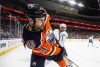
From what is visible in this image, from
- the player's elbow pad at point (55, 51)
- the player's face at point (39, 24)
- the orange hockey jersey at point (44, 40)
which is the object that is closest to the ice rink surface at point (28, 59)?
the player's elbow pad at point (55, 51)

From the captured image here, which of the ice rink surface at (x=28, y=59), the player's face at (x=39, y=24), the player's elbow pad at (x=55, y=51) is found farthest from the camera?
the ice rink surface at (x=28, y=59)

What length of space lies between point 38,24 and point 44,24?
10 cm

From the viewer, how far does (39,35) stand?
87.8 inches

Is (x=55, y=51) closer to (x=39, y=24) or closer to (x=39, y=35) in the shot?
(x=39, y=35)

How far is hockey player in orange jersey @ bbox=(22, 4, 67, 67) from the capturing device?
2145mm

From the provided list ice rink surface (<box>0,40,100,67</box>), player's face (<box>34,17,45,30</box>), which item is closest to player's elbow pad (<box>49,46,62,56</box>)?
player's face (<box>34,17,45,30</box>)

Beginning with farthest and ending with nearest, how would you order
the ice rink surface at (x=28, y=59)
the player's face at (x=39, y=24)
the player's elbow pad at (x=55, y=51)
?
the ice rink surface at (x=28, y=59) < the player's elbow pad at (x=55, y=51) < the player's face at (x=39, y=24)

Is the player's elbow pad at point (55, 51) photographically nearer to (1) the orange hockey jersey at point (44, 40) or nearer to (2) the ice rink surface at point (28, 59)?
(1) the orange hockey jersey at point (44, 40)

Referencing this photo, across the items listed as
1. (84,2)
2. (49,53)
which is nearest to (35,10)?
(49,53)

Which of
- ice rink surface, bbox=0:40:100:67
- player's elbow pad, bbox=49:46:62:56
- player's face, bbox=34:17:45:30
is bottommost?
ice rink surface, bbox=0:40:100:67

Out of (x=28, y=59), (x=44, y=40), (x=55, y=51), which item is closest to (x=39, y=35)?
(x=44, y=40)

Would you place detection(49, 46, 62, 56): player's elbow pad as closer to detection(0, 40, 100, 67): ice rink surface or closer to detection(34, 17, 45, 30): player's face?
detection(34, 17, 45, 30): player's face

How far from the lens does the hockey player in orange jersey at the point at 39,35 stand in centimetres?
214

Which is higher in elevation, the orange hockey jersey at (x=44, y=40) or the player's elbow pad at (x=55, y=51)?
the orange hockey jersey at (x=44, y=40)
